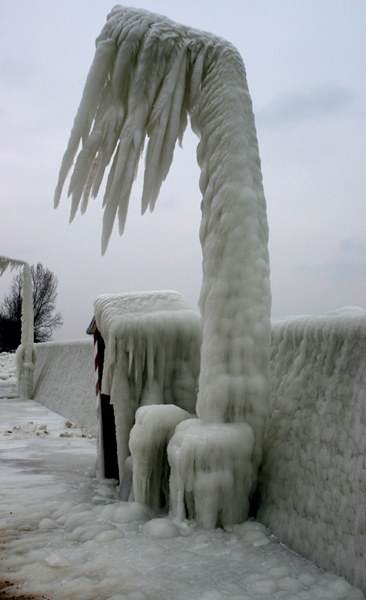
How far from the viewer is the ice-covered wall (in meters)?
2.00

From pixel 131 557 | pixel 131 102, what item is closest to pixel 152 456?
pixel 131 557

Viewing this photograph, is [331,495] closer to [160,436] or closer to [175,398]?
[160,436]

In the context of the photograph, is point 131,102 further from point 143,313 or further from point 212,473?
point 212,473

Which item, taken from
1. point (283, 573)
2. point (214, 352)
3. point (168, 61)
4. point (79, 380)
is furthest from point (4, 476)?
point (79, 380)

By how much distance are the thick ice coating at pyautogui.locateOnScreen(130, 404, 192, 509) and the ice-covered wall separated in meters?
0.51

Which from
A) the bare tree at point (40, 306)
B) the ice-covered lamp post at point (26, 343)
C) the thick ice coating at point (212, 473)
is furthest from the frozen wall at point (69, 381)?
the bare tree at point (40, 306)

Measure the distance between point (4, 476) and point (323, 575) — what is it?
273 cm

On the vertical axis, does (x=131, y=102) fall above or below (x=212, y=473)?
above

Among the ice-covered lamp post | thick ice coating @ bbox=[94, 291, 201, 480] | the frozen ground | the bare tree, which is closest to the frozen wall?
the ice-covered lamp post

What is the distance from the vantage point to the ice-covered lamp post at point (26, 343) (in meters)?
11.3

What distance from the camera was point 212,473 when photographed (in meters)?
2.34

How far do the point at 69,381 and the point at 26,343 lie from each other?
3.02 m

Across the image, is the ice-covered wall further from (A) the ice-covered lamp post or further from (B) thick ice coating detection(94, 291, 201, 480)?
(A) the ice-covered lamp post

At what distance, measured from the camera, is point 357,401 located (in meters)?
2.09
